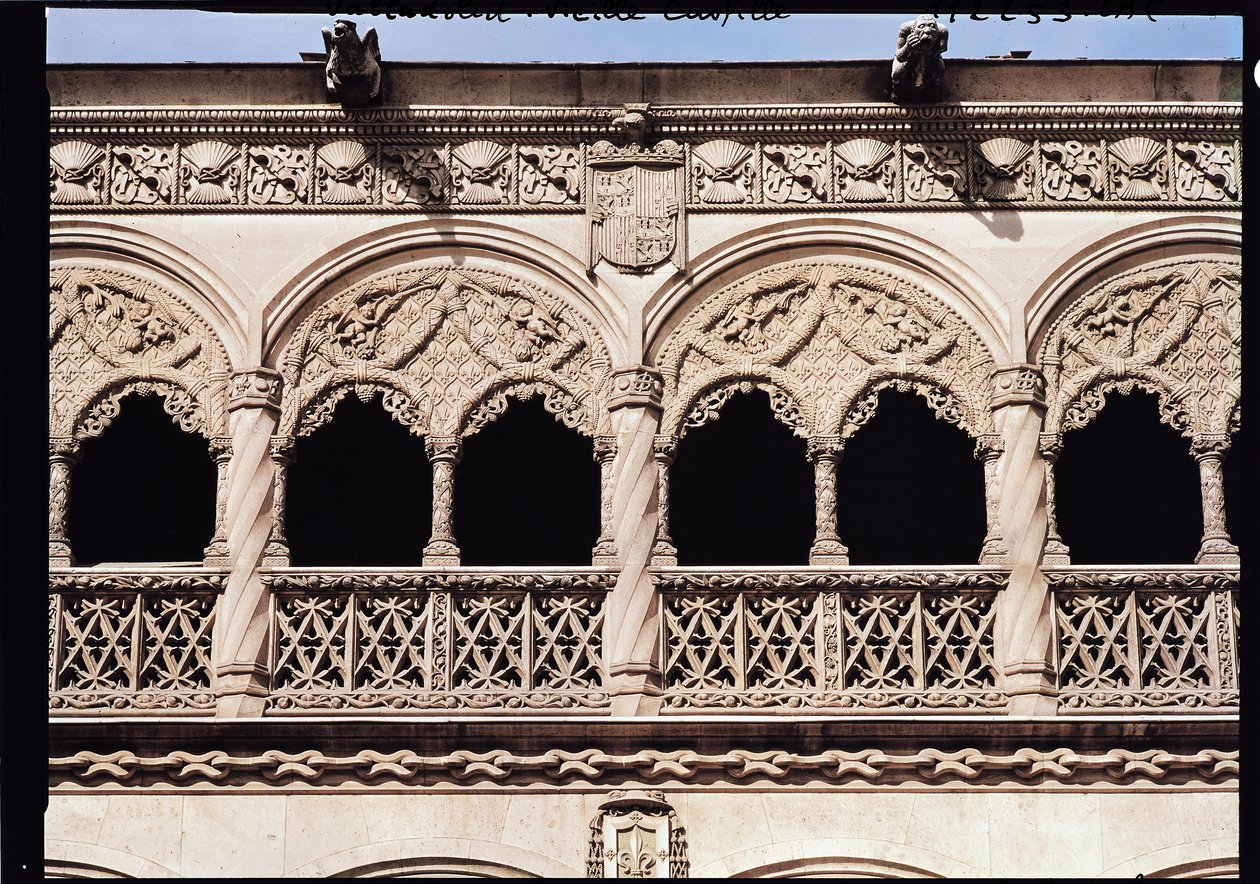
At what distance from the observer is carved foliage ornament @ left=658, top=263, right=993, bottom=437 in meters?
12.9

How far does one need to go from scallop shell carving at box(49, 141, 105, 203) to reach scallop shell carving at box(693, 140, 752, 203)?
3.25 metres

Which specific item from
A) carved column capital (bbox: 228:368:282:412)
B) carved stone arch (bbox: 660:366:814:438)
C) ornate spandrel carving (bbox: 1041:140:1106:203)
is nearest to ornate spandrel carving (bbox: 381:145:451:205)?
carved column capital (bbox: 228:368:282:412)

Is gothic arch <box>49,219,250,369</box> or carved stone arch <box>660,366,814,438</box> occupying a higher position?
gothic arch <box>49,219,250,369</box>

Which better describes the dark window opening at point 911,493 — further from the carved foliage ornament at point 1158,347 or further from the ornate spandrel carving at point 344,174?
the ornate spandrel carving at point 344,174

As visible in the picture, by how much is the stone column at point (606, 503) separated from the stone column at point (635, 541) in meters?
0.02

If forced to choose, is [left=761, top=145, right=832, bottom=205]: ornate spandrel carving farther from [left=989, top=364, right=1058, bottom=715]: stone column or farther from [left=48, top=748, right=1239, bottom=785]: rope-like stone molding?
[left=48, top=748, right=1239, bottom=785]: rope-like stone molding

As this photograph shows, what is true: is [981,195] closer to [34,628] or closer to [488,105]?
[488,105]

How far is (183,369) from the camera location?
13.0 metres

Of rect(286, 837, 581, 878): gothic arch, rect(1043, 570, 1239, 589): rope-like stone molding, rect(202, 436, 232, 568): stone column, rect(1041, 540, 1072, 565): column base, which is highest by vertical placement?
rect(202, 436, 232, 568): stone column

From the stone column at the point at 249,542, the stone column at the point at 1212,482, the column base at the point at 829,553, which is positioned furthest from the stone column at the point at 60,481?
the stone column at the point at 1212,482

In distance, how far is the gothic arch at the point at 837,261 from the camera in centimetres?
1302

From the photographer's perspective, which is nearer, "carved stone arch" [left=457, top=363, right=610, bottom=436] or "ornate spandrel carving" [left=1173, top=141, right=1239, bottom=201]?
"carved stone arch" [left=457, top=363, right=610, bottom=436]

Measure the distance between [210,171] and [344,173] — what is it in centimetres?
73

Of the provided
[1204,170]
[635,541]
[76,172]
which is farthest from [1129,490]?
[76,172]
